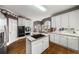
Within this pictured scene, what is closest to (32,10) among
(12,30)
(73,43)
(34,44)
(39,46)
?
(12,30)

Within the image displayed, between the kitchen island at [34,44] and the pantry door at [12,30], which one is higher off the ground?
the pantry door at [12,30]

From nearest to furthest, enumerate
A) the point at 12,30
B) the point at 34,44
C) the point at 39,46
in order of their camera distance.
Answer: the point at 12,30 → the point at 34,44 → the point at 39,46

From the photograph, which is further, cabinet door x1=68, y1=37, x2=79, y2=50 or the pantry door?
cabinet door x1=68, y1=37, x2=79, y2=50

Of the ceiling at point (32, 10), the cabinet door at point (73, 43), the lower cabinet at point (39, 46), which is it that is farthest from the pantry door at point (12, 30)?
the cabinet door at point (73, 43)

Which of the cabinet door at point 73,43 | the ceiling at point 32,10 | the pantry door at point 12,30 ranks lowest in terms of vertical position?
the cabinet door at point 73,43

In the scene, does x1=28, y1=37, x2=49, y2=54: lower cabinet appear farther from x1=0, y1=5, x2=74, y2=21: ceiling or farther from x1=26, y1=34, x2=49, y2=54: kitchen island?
x1=0, y1=5, x2=74, y2=21: ceiling

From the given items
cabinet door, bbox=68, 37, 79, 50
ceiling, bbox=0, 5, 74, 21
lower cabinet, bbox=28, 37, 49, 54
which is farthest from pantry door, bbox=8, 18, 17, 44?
cabinet door, bbox=68, 37, 79, 50

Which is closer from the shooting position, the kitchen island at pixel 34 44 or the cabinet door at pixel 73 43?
the kitchen island at pixel 34 44

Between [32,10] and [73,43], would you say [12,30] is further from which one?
[73,43]

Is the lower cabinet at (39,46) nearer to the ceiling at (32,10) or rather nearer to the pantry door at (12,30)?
the pantry door at (12,30)

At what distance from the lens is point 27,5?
3.55 feet
